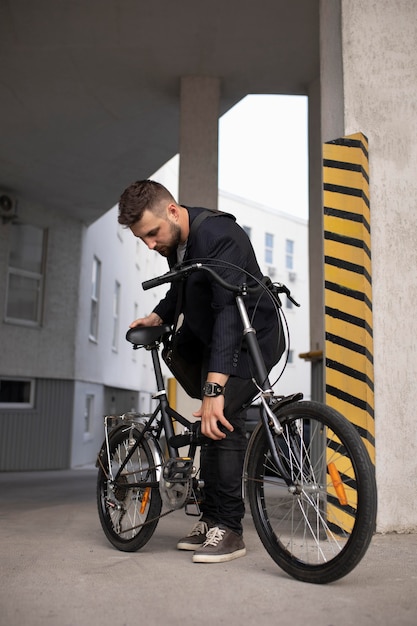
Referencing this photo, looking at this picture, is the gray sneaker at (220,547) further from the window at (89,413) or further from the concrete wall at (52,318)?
the window at (89,413)

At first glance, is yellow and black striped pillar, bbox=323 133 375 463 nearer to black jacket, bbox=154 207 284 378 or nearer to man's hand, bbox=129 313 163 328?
black jacket, bbox=154 207 284 378

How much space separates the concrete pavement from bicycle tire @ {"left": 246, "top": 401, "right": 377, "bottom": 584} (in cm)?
10

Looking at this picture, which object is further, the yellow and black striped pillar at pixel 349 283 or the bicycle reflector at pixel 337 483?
the yellow and black striped pillar at pixel 349 283

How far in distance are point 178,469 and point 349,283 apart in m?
1.53

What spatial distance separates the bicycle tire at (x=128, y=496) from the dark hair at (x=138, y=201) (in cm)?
101

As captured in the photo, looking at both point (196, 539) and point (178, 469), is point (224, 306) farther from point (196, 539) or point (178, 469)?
point (196, 539)

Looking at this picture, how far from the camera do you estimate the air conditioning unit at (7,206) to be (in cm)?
1280

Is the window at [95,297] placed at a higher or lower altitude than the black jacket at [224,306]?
higher

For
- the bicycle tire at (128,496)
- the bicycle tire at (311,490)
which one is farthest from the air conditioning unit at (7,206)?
the bicycle tire at (311,490)

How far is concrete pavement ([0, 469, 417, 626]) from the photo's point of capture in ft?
6.79

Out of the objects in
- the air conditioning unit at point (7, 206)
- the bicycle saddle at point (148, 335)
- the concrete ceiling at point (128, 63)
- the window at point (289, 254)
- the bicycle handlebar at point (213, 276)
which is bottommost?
the bicycle saddle at point (148, 335)

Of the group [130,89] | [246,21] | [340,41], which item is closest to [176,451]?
[340,41]

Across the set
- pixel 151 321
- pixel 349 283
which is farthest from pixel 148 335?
pixel 349 283

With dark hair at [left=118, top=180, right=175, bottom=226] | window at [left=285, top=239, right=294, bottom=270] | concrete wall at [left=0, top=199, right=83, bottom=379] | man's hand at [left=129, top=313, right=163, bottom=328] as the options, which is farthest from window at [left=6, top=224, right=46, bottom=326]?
window at [left=285, top=239, right=294, bottom=270]
